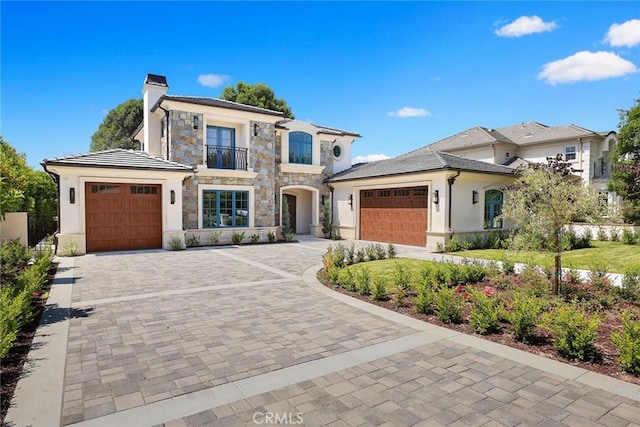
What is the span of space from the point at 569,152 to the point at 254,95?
2621cm

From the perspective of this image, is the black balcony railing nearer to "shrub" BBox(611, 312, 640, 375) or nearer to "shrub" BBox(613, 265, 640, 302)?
"shrub" BBox(613, 265, 640, 302)

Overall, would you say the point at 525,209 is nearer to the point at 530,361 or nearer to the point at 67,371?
the point at 530,361

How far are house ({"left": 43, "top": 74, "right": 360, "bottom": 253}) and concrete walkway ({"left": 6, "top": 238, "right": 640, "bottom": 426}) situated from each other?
8.19 metres

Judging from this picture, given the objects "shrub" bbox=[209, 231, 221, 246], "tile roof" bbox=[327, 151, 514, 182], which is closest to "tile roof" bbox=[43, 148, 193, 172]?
"shrub" bbox=[209, 231, 221, 246]

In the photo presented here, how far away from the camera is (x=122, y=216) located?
14961 mm

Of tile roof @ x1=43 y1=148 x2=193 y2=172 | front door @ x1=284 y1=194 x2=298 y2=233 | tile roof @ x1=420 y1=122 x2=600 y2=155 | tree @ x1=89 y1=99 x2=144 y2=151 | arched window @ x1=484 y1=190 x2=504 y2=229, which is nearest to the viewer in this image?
tile roof @ x1=43 y1=148 x2=193 y2=172

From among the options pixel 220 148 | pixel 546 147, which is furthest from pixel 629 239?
pixel 220 148

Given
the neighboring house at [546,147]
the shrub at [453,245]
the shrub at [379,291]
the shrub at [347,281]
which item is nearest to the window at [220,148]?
the shrub at [453,245]

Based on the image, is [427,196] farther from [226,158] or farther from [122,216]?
[122,216]

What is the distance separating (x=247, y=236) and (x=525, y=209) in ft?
44.0

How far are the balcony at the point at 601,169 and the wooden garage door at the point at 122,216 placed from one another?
2931 cm

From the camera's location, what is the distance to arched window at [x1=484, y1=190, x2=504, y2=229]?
17203 mm

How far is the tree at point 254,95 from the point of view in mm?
33125

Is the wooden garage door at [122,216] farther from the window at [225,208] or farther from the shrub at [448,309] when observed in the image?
the shrub at [448,309]
